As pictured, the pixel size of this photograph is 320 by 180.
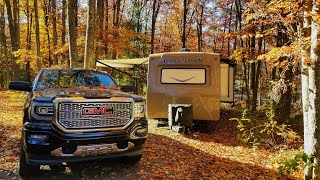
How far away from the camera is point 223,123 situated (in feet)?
34.7

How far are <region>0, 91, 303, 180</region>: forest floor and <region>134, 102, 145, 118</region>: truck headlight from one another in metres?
1.06

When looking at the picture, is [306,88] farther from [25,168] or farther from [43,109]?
[25,168]

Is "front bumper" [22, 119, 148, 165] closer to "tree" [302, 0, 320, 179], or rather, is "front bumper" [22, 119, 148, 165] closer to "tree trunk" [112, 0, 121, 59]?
"tree" [302, 0, 320, 179]

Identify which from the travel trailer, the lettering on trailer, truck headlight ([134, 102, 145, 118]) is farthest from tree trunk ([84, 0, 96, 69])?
truck headlight ([134, 102, 145, 118])

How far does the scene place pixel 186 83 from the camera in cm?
859

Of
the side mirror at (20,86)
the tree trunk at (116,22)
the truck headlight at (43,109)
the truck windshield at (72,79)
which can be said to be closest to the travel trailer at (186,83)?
the truck windshield at (72,79)

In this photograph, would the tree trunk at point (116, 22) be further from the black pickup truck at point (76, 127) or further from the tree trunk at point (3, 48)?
the black pickup truck at point (76, 127)

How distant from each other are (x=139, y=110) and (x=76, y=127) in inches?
45.0

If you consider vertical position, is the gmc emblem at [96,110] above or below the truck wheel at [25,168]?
above

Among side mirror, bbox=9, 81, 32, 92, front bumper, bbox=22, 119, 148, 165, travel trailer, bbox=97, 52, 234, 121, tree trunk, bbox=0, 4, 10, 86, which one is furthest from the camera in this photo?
tree trunk, bbox=0, 4, 10, 86

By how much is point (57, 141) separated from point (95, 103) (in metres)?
0.77

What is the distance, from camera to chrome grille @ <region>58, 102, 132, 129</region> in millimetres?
3905

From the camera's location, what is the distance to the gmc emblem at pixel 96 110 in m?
4.05

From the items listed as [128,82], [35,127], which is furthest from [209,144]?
[128,82]
